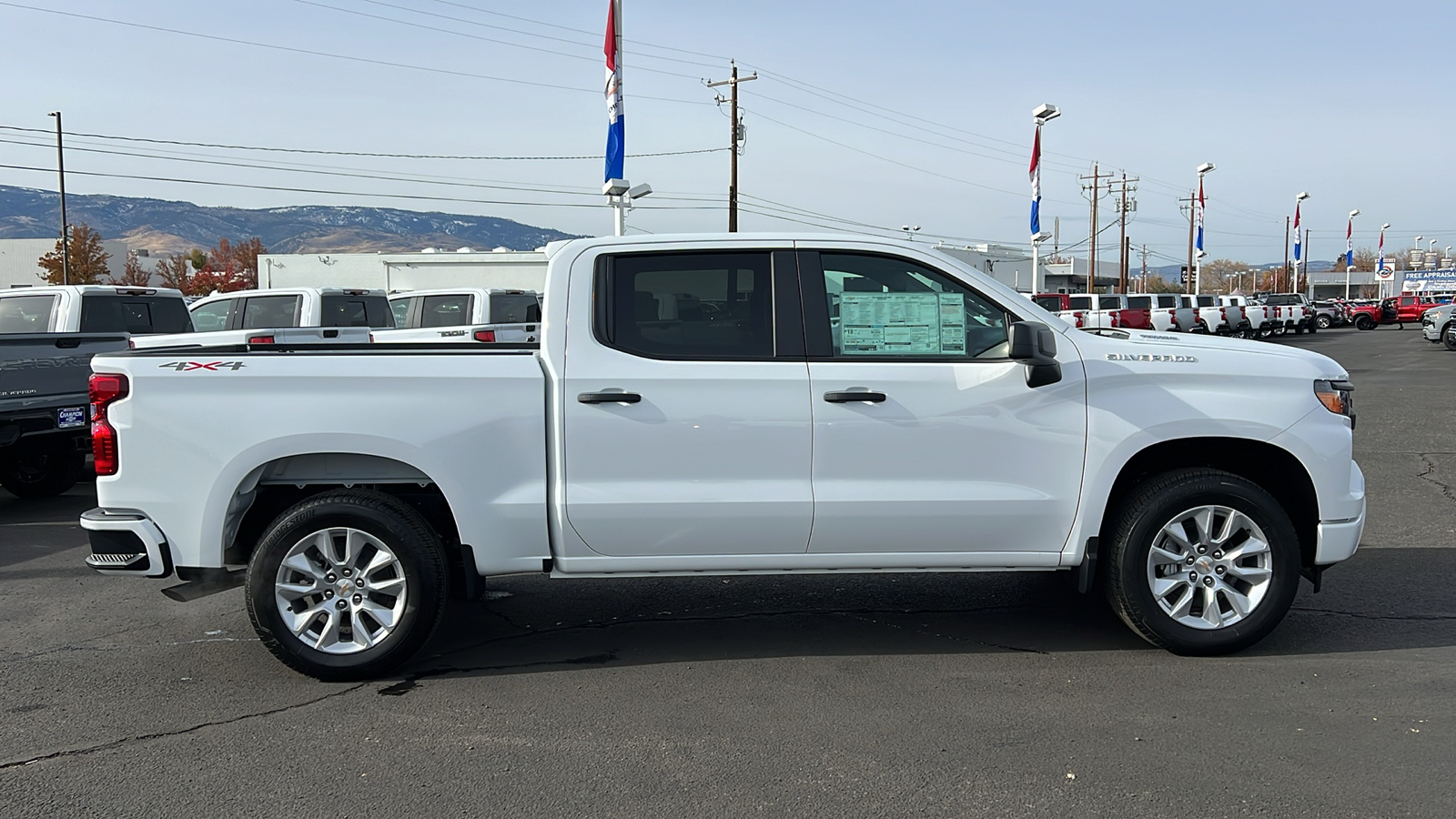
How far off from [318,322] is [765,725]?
12.2 m

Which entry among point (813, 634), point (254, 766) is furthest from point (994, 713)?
point (254, 766)

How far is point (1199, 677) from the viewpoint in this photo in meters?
4.86

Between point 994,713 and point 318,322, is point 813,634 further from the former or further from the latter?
point 318,322

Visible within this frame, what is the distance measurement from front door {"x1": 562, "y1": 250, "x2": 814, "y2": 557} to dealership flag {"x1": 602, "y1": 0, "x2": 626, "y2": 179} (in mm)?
10286

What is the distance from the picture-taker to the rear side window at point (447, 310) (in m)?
16.5

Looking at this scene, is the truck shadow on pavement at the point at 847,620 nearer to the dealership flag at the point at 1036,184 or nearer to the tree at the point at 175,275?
the dealership flag at the point at 1036,184

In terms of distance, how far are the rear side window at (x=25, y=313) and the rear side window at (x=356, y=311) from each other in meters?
3.83

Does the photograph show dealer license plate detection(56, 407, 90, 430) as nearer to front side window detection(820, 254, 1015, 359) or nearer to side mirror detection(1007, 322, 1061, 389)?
front side window detection(820, 254, 1015, 359)

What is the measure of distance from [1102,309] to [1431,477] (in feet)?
108

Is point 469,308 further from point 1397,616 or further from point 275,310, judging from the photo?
point 1397,616

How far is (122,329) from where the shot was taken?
1168 cm

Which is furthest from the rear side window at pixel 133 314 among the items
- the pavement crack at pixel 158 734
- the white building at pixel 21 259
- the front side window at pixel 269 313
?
the white building at pixel 21 259

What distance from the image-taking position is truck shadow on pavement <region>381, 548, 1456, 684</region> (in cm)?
530

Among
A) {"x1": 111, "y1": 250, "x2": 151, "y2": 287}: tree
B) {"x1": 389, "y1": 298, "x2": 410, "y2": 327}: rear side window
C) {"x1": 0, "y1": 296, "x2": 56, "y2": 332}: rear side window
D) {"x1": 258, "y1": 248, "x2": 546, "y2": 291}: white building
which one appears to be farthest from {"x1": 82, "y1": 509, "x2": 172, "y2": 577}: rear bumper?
{"x1": 111, "y1": 250, "x2": 151, "y2": 287}: tree
